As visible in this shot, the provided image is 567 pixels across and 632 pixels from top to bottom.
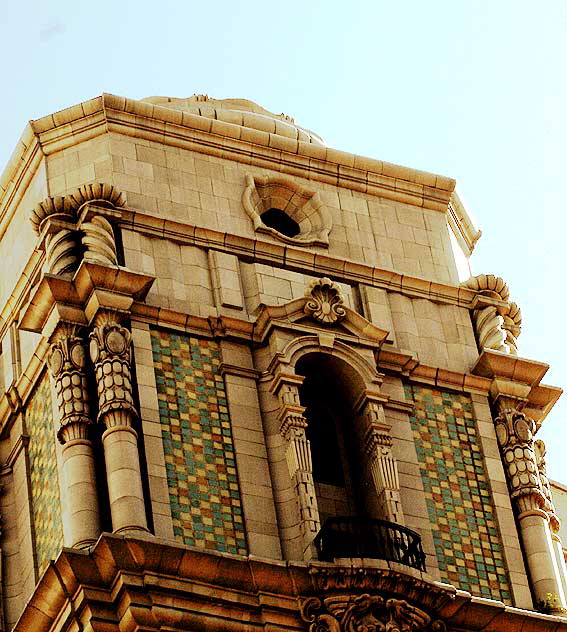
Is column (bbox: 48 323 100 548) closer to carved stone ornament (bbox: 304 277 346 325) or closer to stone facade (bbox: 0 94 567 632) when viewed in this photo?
stone facade (bbox: 0 94 567 632)

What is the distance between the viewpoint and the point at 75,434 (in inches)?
1403

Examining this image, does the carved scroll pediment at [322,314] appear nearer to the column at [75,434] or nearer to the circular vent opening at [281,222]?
the circular vent opening at [281,222]

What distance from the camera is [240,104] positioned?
142ft

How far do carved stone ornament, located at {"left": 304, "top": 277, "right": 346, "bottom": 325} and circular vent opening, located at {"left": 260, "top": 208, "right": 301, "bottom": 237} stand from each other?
1898 mm

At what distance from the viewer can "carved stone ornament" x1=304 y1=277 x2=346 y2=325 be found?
3800cm

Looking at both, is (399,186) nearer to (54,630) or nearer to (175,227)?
(175,227)

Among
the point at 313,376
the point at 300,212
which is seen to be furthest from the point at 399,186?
the point at 313,376

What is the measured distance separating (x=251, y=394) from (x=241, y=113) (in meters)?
6.06

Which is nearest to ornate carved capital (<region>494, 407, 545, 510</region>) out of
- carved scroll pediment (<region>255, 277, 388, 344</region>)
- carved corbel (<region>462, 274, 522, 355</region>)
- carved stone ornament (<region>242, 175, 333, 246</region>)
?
carved corbel (<region>462, 274, 522, 355</region>)

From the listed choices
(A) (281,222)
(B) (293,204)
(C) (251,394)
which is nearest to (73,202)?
(A) (281,222)

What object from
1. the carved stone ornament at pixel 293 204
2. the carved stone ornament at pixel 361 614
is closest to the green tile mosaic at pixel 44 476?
the carved stone ornament at pixel 361 614

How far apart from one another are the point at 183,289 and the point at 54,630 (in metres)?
6.09

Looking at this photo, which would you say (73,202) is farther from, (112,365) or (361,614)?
(361,614)

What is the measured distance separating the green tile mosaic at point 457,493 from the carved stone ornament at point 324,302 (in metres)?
1.54
